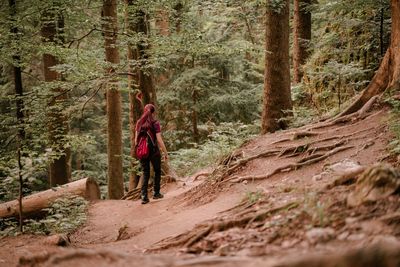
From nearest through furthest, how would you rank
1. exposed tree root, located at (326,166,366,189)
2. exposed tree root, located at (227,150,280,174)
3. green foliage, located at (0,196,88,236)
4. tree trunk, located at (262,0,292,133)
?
exposed tree root, located at (326,166,366,189)
green foliage, located at (0,196,88,236)
exposed tree root, located at (227,150,280,174)
tree trunk, located at (262,0,292,133)

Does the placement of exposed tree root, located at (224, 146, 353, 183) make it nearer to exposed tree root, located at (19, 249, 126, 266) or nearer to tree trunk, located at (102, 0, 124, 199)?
exposed tree root, located at (19, 249, 126, 266)

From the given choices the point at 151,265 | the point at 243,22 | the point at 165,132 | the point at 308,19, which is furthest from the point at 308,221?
the point at 243,22

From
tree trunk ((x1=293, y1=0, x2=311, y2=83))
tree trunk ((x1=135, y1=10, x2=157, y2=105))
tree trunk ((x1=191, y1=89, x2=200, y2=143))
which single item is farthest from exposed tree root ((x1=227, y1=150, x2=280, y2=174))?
tree trunk ((x1=191, y1=89, x2=200, y2=143))

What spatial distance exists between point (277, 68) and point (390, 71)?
10.00ft

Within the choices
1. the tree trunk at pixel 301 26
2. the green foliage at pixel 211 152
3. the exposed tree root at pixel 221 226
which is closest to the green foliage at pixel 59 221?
the exposed tree root at pixel 221 226

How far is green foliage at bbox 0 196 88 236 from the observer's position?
8.67 meters

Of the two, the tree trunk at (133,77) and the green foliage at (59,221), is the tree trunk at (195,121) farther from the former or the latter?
the green foliage at (59,221)

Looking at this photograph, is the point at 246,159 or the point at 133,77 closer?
the point at 246,159

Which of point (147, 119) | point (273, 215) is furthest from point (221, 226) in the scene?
point (147, 119)

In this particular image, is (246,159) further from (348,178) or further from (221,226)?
(348,178)

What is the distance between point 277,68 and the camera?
1085cm

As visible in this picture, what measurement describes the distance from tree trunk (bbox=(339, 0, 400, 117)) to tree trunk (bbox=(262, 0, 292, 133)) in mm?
2135

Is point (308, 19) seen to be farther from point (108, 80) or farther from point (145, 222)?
point (145, 222)

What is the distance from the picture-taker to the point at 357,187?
13.9 feet
